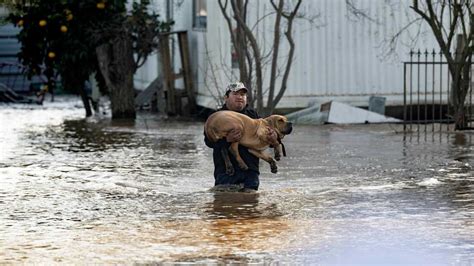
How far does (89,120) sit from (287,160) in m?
10.00

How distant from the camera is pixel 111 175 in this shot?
14555 millimetres

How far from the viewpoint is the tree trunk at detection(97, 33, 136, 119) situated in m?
25.0

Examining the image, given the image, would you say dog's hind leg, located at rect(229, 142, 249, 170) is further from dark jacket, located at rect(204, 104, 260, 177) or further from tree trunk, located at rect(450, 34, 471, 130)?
tree trunk, located at rect(450, 34, 471, 130)

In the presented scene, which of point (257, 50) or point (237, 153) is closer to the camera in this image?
point (237, 153)

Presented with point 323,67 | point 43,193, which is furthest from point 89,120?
point 43,193

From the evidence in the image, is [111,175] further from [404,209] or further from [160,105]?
[160,105]

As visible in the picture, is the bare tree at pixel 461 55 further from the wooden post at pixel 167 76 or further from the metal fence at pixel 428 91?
the wooden post at pixel 167 76

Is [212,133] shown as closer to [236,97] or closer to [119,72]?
[236,97]

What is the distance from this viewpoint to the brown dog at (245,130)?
40.1 ft

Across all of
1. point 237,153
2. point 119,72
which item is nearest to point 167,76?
point 119,72

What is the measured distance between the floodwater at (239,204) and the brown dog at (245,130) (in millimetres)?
425

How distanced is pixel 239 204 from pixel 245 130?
2.94 feet

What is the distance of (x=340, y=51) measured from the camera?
24406 millimetres

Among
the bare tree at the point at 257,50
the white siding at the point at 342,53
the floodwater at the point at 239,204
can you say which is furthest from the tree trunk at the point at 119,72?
the floodwater at the point at 239,204
